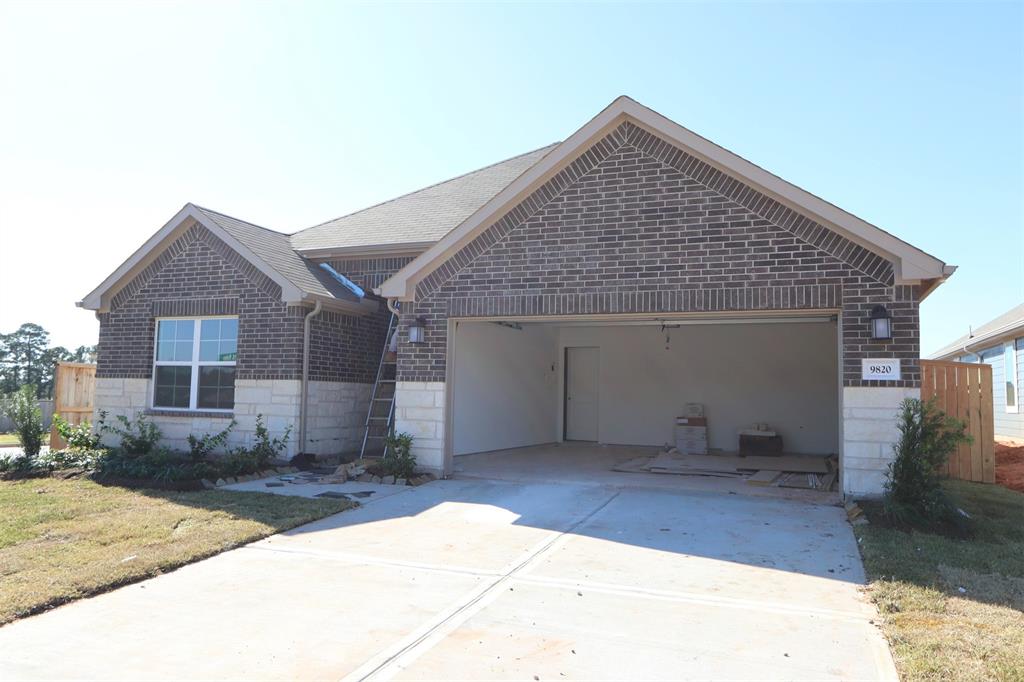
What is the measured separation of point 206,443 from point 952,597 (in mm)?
11415

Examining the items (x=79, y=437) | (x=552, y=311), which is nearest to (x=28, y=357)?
(x=79, y=437)

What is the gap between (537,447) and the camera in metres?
16.5

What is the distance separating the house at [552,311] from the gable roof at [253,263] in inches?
2.2

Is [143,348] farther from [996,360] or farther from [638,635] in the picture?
[996,360]

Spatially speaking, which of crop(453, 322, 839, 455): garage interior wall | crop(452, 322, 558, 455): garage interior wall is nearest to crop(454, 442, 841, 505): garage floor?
crop(452, 322, 558, 455): garage interior wall

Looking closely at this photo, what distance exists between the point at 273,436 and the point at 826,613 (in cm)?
974

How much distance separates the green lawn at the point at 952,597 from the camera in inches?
171

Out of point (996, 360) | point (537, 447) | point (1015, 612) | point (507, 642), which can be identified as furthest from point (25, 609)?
point (996, 360)

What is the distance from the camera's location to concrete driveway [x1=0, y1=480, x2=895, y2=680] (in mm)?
4391

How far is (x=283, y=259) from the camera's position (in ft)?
45.4

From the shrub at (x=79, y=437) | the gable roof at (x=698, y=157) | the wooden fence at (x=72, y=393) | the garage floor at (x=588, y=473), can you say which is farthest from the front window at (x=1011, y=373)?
the wooden fence at (x=72, y=393)

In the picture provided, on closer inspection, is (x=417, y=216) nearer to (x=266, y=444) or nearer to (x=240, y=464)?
(x=266, y=444)

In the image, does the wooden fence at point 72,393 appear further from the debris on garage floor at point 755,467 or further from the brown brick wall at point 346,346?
the debris on garage floor at point 755,467

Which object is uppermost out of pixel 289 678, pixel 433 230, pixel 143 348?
pixel 433 230
